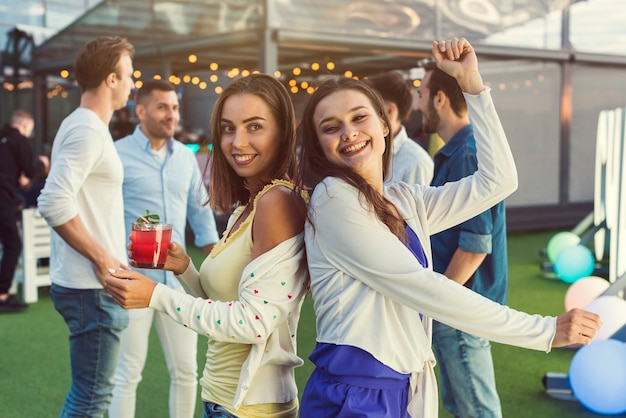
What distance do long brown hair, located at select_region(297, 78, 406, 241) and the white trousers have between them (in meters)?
1.63

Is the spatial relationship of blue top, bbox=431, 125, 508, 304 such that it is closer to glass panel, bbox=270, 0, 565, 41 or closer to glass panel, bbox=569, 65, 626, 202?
glass panel, bbox=270, 0, 565, 41

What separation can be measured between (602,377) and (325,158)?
2.66 m

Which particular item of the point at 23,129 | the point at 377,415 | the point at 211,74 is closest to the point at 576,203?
the point at 211,74

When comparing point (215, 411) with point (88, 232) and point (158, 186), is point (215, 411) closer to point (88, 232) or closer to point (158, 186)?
point (88, 232)

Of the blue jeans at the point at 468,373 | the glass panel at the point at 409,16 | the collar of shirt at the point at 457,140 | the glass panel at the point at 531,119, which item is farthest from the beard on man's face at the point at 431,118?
the glass panel at the point at 531,119

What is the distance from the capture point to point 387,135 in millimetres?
1813

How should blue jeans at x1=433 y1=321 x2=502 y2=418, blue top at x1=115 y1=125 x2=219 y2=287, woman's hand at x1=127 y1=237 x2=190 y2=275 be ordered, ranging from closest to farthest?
woman's hand at x1=127 y1=237 x2=190 y2=275, blue jeans at x1=433 y1=321 x2=502 y2=418, blue top at x1=115 y1=125 x2=219 y2=287

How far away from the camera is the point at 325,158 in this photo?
1.64 metres

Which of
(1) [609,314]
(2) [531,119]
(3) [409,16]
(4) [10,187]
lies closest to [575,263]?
(1) [609,314]

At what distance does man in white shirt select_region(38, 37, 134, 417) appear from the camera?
2457 mm

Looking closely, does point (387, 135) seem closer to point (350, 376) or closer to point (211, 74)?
point (350, 376)

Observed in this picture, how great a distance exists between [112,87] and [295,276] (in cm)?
145

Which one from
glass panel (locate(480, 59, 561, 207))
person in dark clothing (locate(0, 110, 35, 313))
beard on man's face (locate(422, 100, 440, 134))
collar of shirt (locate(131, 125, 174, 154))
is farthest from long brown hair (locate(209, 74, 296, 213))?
glass panel (locate(480, 59, 561, 207))

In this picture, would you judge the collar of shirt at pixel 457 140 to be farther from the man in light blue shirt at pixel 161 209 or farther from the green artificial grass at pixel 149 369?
the green artificial grass at pixel 149 369
